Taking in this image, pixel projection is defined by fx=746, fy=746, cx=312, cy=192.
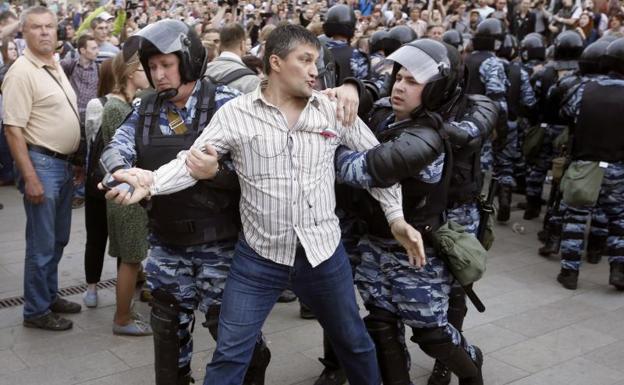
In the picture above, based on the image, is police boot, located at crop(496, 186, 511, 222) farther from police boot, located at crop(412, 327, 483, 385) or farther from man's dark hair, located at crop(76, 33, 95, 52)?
man's dark hair, located at crop(76, 33, 95, 52)

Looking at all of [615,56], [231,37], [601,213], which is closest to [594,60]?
[615,56]

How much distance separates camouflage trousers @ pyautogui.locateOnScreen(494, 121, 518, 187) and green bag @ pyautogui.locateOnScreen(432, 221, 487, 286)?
4847mm

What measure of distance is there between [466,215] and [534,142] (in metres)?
4.12

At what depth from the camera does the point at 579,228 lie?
19.2 feet

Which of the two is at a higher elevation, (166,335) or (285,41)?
(285,41)

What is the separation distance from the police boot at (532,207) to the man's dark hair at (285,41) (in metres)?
5.46

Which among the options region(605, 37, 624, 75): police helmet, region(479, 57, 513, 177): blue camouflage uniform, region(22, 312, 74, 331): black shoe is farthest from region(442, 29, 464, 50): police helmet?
region(22, 312, 74, 331): black shoe

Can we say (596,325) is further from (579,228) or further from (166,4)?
(166,4)

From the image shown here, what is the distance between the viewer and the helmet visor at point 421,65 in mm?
3268

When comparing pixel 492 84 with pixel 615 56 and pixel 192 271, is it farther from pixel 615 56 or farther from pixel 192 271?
pixel 192 271

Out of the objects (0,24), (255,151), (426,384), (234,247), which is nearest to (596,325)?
(426,384)

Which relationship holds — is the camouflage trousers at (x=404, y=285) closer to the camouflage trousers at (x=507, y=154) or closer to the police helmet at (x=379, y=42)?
the police helmet at (x=379, y=42)

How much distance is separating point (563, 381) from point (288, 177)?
2.23m

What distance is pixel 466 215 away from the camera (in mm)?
3832
